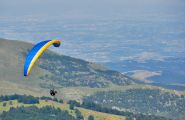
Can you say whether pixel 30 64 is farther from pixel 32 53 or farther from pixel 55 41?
pixel 55 41

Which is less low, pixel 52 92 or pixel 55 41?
pixel 55 41

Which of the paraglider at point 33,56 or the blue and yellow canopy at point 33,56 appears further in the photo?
the paraglider at point 33,56

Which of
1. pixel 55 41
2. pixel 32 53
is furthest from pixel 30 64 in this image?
pixel 55 41

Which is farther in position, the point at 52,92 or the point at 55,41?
the point at 55,41

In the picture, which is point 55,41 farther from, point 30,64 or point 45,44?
point 30,64

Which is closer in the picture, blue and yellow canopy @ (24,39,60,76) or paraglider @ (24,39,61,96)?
blue and yellow canopy @ (24,39,60,76)

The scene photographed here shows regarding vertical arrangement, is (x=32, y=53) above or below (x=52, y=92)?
above

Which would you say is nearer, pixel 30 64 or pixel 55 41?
pixel 30 64

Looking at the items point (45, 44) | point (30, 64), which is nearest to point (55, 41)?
point (45, 44)
